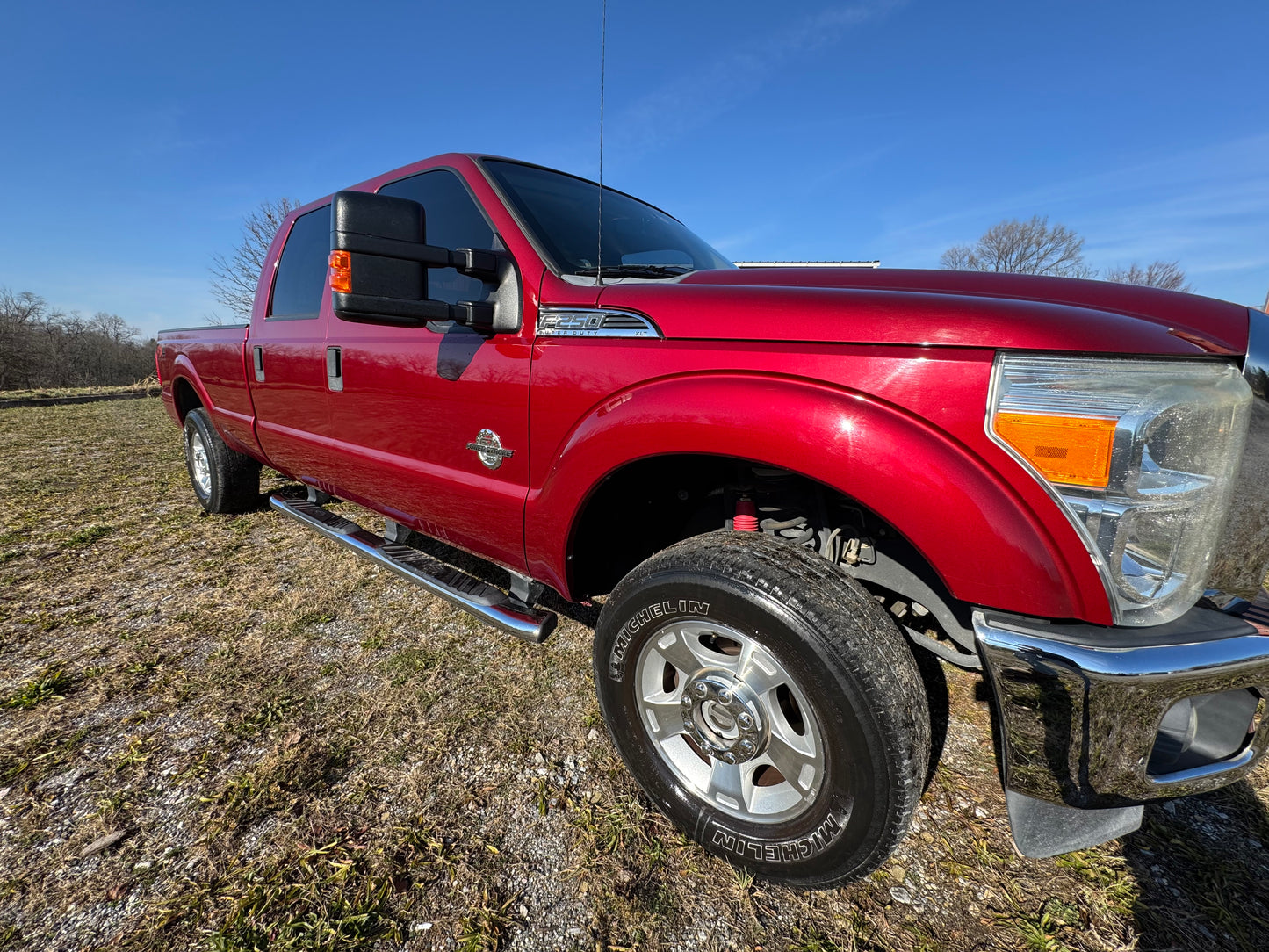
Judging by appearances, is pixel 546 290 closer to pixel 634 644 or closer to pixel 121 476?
pixel 634 644

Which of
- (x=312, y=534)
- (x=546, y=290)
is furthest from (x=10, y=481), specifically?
(x=546, y=290)

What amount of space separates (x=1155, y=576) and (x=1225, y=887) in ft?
3.85

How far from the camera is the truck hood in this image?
110cm

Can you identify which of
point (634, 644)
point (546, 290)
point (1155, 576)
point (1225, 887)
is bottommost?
point (1225, 887)

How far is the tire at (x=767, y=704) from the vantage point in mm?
1267

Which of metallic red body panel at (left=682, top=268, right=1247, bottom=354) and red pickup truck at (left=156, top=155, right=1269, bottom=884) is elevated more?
metallic red body panel at (left=682, top=268, right=1247, bottom=354)

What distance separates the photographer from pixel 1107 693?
1045 millimetres

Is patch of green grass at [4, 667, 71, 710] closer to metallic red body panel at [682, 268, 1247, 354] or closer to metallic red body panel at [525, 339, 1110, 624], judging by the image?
metallic red body panel at [525, 339, 1110, 624]

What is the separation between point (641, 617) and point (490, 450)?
84cm

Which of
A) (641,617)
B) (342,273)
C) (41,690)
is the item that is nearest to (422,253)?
(342,273)

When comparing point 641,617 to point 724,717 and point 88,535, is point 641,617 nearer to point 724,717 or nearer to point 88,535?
point 724,717

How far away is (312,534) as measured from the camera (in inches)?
163

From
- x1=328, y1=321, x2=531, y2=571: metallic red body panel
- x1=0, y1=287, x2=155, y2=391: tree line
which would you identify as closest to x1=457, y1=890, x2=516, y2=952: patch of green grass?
x1=328, y1=321, x2=531, y2=571: metallic red body panel

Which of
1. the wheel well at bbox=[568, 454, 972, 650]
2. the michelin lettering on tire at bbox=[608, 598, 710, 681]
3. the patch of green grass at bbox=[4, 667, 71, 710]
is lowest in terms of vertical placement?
the patch of green grass at bbox=[4, 667, 71, 710]
